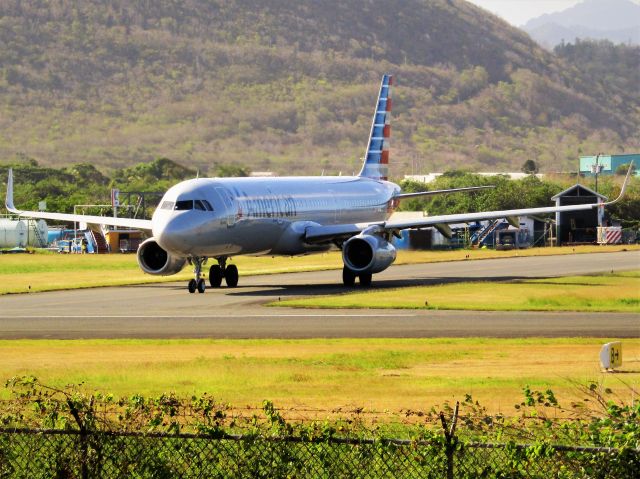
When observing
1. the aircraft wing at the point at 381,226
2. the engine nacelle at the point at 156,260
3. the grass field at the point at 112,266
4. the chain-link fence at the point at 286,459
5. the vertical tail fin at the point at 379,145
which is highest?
the vertical tail fin at the point at 379,145

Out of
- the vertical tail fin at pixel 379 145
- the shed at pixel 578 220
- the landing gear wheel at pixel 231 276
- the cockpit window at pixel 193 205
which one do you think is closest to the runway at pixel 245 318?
the landing gear wheel at pixel 231 276

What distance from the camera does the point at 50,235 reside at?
346 ft

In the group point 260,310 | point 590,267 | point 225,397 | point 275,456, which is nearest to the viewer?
point 275,456

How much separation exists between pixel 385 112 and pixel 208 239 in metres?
24.7

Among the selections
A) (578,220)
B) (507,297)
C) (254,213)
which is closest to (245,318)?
(507,297)

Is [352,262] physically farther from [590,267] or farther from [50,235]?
[50,235]

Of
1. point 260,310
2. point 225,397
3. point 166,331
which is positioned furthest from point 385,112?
point 225,397

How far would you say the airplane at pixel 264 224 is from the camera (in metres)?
51.3

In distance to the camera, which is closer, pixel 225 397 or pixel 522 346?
pixel 225 397

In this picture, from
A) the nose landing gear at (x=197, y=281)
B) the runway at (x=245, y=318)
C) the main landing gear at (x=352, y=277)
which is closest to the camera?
the runway at (x=245, y=318)

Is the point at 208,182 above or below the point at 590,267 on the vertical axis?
above

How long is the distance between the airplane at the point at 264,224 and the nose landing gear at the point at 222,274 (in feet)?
0.15

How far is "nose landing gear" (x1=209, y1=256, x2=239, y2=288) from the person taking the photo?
5675 centimetres

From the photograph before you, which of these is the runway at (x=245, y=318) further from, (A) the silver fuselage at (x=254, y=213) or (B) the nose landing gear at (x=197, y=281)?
(A) the silver fuselage at (x=254, y=213)
